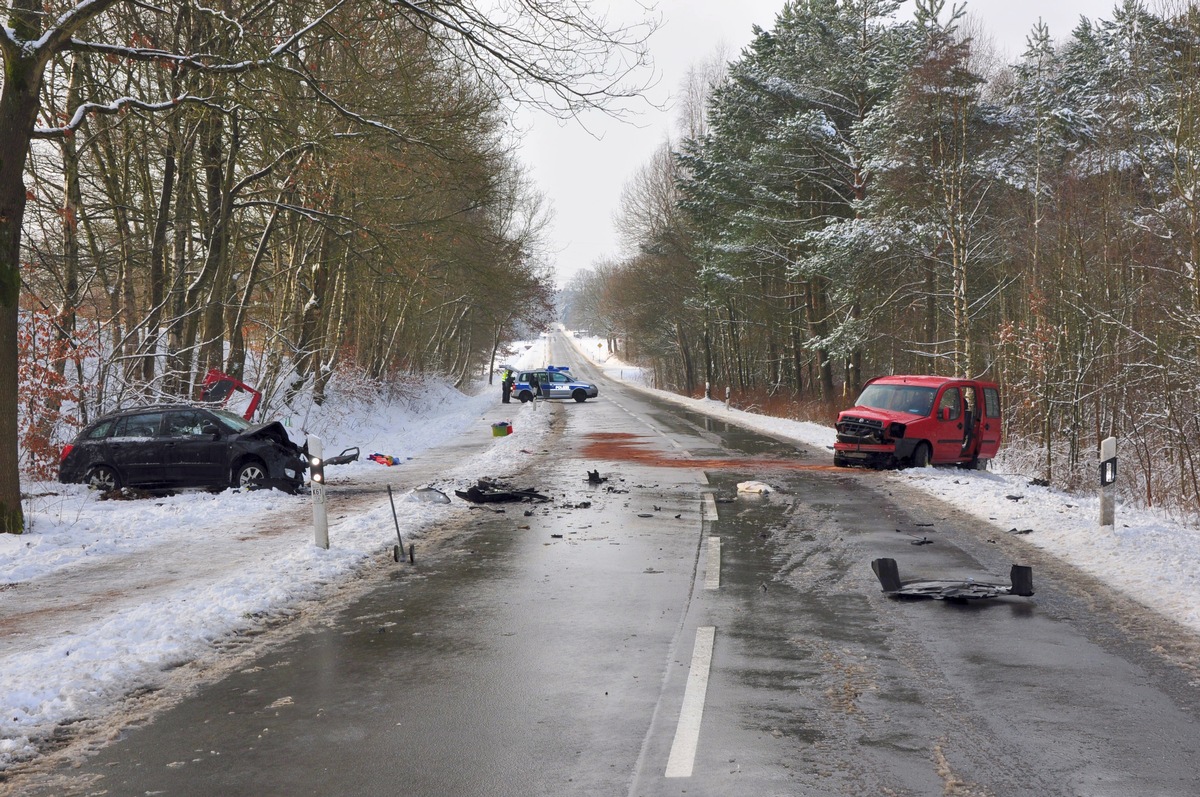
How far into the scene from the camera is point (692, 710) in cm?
534

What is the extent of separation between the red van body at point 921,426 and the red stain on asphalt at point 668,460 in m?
0.74

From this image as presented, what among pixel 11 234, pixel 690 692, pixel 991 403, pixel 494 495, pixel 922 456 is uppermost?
pixel 11 234

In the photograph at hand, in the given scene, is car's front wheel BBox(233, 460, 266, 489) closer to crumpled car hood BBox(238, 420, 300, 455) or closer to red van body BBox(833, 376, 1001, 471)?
crumpled car hood BBox(238, 420, 300, 455)

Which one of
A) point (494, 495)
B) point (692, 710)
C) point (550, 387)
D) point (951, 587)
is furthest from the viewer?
point (550, 387)

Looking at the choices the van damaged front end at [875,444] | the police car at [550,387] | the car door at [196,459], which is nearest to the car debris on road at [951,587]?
the van damaged front end at [875,444]

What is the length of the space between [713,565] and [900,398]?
11.5 meters

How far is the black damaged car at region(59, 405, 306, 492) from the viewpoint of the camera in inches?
618

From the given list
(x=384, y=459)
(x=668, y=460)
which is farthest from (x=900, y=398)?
(x=384, y=459)

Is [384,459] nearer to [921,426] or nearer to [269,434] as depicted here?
[269,434]

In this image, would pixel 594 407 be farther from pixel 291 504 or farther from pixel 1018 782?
pixel 1018 782

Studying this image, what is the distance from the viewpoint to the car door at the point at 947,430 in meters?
19.2

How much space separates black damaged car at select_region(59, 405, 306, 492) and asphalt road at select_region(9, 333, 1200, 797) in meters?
6.50

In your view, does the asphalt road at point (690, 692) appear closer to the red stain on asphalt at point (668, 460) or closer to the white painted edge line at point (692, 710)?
the white painted edge line at point (692, 710)

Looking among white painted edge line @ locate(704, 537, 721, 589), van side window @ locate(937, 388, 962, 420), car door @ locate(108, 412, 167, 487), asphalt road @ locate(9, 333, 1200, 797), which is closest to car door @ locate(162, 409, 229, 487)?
car door @ locate(108, 412, 167, 487)
